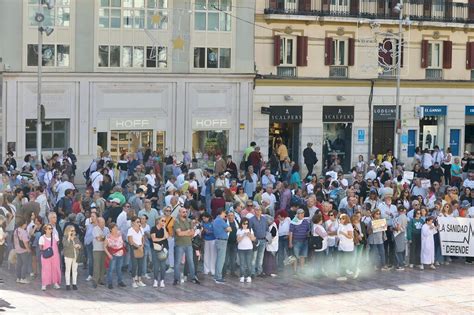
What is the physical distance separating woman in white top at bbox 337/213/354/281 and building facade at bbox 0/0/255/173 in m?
20.2

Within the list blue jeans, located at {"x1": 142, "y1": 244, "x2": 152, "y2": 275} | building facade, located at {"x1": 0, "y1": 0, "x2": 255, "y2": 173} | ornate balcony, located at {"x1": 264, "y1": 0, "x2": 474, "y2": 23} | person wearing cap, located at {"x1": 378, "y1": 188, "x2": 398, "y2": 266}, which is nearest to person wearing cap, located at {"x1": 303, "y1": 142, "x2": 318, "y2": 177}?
building facade, located at {"x1": 0, "y1": 0, "x2": 255, "y2": 173}

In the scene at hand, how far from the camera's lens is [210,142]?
154ft

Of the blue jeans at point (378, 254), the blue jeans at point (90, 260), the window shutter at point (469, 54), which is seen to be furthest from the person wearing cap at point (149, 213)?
the window shutter at point (469, 54)

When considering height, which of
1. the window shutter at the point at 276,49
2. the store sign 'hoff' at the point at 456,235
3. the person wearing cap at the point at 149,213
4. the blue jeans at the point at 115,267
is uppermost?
the window shutter at the point at 276,49

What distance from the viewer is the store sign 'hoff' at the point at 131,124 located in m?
44.6

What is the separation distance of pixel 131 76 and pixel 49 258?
866 inches

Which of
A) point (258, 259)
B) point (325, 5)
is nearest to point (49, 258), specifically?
point (258, 259)

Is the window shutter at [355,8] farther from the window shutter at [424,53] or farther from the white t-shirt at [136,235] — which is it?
the white t-shirt at [136,235]

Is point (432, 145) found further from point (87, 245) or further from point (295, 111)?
point (87, 245)

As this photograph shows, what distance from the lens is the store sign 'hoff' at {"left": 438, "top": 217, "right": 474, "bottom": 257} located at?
28.1 m

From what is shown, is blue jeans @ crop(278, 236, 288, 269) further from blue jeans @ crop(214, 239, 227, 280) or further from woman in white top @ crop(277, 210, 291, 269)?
blue jeans @ crop(214, 239, 227, 280)

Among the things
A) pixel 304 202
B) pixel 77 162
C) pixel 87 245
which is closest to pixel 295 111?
pixel 77 162

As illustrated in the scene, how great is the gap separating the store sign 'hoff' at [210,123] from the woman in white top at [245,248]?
2148cm

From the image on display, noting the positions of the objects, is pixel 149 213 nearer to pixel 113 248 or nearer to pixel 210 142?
pixel 113 248
